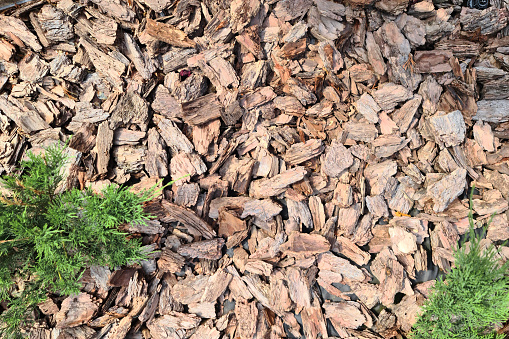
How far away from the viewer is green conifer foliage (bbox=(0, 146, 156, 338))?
0.84m

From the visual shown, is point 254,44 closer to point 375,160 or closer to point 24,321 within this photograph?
point 375,160

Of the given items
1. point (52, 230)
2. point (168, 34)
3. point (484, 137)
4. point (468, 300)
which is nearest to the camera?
point (52, 230)

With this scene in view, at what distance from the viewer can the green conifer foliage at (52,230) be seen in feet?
2.77

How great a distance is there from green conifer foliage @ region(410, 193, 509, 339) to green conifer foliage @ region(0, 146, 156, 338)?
913mm

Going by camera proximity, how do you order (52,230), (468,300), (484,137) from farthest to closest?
(484,137)
(468,300)
(52,230)

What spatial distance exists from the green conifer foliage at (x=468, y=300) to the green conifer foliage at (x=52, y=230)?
91 centimetres

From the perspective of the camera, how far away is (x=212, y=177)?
115 centimetres

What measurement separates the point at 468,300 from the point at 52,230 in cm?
118

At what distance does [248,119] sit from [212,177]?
230 mm

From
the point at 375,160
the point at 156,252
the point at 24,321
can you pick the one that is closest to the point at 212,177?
the point at 156,252

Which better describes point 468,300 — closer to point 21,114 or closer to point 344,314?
point 344,314

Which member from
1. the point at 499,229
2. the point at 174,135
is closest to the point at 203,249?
the point at 174,135

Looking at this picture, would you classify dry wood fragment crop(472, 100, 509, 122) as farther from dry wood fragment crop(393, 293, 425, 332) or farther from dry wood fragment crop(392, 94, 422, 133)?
dry wood fragment crop(393, 293, 425, 332)

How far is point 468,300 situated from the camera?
101 centimetres
